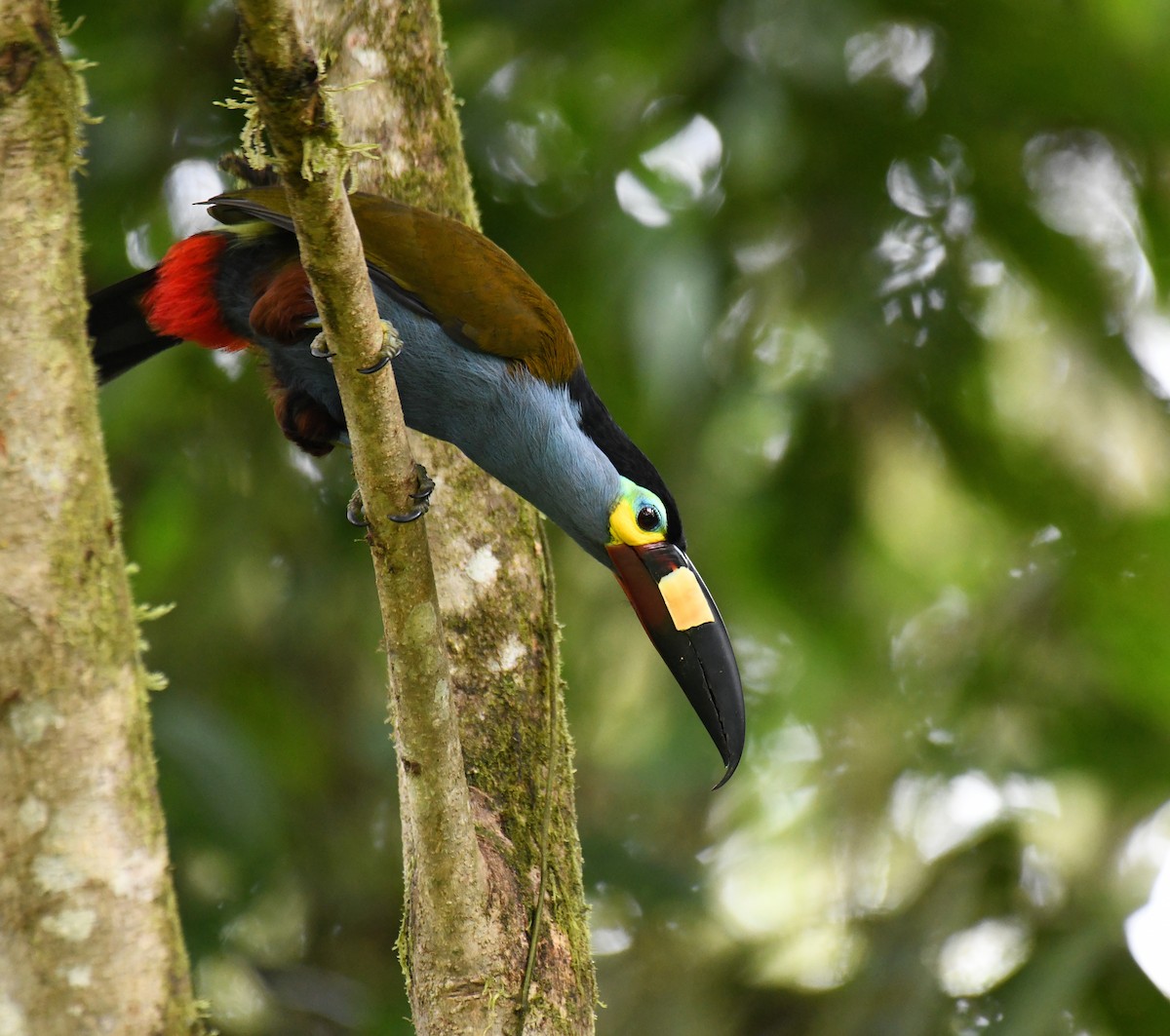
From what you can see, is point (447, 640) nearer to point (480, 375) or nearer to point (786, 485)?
point (480, 375)

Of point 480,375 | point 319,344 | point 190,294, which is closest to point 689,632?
point 480,375

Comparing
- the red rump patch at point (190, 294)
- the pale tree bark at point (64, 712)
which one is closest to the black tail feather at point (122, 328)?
the red rump patch at point (190, 294)

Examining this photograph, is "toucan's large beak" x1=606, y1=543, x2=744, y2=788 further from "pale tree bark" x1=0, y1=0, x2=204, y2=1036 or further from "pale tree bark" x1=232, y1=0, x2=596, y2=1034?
"pale tree bark" x1=0, y1=0, x2=204, y2=1036

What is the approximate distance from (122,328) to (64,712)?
6.73 feet

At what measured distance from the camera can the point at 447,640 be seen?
2723mm

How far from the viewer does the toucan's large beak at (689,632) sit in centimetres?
292

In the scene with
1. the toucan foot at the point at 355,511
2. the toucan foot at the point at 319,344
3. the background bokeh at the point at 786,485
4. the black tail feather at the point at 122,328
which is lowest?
the background bokeh at the point at 786,485

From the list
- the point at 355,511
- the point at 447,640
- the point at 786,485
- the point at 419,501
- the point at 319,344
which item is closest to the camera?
the point at 419,501

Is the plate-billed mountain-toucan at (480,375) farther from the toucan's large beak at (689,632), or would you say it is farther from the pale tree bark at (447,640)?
the pale tree bark at (447,640)

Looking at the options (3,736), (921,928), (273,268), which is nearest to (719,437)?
(921,928)

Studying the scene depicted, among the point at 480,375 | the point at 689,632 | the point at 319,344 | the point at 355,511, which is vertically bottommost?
the point at 689,632

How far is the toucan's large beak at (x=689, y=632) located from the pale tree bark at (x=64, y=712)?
1.62m

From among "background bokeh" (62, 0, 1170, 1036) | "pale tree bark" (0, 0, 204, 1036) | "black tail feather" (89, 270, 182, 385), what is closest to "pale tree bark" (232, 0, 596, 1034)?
"pale tree bark" (0, 0, 204, 1036)

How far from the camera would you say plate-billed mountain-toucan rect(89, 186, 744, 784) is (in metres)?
2.86
